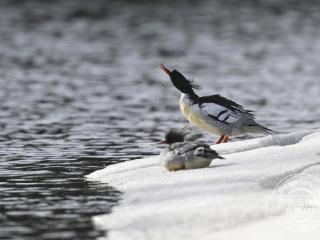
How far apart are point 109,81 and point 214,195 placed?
1747cm

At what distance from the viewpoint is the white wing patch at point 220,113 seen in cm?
1284

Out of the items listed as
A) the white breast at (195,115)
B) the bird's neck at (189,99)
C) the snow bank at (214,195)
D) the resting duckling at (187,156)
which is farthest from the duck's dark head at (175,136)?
the resting duckling at (187,156)

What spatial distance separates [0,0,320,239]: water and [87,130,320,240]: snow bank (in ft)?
1.05

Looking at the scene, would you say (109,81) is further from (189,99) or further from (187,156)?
(187,156)

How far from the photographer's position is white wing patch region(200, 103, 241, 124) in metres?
12.8

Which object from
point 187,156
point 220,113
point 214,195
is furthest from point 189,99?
point 214,195

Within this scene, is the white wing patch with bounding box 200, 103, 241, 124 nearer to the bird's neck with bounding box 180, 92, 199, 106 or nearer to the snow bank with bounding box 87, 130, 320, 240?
the bird's neck with bounding box 180, 92, 199, 106

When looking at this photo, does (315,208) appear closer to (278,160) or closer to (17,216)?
(278,160)

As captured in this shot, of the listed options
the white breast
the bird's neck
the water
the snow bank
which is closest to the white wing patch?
the white breast

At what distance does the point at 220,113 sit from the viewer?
12836 mm

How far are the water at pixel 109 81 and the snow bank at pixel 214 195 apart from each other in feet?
1.05

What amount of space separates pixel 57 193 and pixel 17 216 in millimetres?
1223

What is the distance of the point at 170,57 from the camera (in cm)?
3394

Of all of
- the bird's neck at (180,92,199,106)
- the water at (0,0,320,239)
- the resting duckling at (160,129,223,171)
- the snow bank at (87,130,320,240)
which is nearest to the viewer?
the snow bank at (87,130,320,240)
